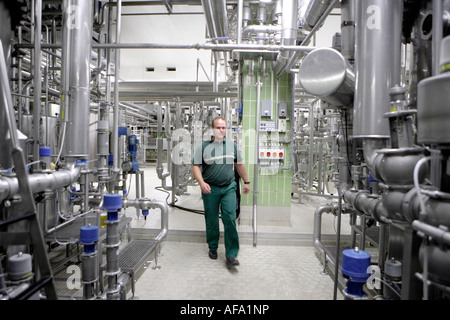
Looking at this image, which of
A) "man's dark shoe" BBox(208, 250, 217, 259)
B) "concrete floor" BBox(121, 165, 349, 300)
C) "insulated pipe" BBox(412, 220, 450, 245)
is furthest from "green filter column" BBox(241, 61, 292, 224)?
"insulated pipe" BBox(412, 220, 450, 245)

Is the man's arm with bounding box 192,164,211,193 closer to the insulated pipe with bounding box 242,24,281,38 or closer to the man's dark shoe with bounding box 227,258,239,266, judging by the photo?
the man's dark shoe with bounding box 227,258,239,266

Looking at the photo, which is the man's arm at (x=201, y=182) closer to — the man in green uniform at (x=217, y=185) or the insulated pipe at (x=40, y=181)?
the man in green uniform at (x=217, y=185)

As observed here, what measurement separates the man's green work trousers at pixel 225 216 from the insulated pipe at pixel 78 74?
52.4 inches

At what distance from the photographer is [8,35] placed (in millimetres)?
2438

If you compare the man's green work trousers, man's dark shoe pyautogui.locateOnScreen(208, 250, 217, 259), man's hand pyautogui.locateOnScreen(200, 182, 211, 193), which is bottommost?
man's dark shoe pyautogui.locateOnScreen(208, 250, 217, 259)

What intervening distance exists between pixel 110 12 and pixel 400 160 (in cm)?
364

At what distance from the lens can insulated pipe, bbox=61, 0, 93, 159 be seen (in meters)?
2.34

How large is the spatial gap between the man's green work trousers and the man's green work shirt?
9 centimetres

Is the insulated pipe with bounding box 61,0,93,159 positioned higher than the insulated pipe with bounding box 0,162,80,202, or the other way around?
the insulated pipe with bounding box 61,0,93,159

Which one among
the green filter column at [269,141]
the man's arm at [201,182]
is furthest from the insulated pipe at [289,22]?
the man's arm at [201,182]

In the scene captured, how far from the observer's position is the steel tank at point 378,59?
1.56m
